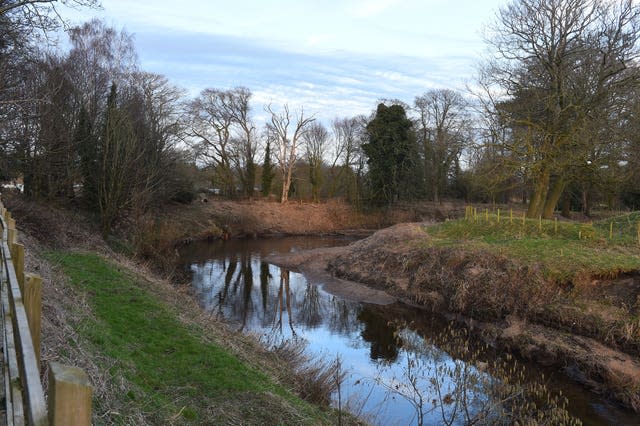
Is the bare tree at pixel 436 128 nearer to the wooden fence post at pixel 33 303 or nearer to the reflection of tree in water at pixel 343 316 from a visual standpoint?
the reflection of tree in water at pixel 343 316

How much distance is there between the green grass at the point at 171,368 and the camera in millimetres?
6160

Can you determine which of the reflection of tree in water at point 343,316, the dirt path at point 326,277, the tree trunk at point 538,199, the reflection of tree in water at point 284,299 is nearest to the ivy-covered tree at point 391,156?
the dirt path at point 326,277

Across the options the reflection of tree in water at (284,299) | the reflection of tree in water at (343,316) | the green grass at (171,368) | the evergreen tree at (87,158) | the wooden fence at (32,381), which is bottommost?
the reflection of tree in water at (343,316)

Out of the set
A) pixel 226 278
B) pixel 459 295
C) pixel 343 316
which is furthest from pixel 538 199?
pixel 226 278

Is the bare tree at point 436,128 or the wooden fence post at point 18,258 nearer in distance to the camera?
the wooden fence post at point 18,258

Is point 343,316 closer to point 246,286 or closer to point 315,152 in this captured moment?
point 246,286

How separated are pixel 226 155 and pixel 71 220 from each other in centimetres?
2467

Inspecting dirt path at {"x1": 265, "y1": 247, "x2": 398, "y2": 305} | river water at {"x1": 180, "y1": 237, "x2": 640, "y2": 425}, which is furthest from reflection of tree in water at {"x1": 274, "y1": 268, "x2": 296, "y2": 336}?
dirt path at {"x1": 265, "y1": 247, "x2": 398, "y2": 305}

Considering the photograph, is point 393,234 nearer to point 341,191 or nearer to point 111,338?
point 111,338

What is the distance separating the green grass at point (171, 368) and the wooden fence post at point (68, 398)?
4.03m

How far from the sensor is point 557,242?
17.3 m

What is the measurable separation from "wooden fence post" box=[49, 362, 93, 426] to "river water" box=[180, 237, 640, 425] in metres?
5.54

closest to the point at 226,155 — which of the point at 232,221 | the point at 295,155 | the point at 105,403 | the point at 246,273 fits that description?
the point at 295,155

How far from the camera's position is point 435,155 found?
1839 inches
